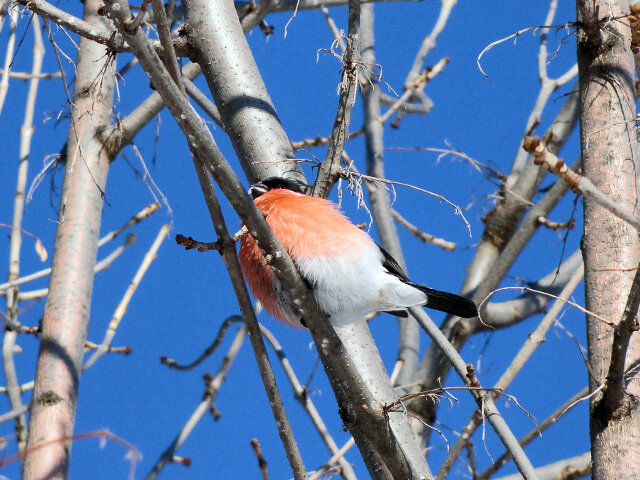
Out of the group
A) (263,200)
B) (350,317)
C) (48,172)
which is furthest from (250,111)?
(48,172)

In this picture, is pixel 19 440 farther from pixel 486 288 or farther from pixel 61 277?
pixel 486 288

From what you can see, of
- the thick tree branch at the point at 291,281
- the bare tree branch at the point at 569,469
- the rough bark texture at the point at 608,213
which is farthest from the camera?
the bare tree branch at the point at 569,469

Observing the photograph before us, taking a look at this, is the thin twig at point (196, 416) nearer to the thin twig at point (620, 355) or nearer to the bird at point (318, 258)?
the bird at point (318, 258)

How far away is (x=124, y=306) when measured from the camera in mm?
2510

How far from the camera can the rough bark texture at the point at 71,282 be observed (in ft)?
5.81

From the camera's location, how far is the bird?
191 centimetres

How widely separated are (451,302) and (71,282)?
1.07 metres

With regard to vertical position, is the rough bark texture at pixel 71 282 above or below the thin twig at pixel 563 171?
above

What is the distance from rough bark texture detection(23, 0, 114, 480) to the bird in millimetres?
456

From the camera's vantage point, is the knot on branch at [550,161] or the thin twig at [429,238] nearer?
the knot on branch at [550,161]

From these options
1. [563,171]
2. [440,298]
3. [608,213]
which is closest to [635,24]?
[608,213]

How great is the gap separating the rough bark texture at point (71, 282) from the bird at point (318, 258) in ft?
1.50

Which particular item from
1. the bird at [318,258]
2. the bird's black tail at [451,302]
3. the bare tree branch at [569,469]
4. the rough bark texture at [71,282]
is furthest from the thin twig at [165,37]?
the bare tree branch at [569,469]

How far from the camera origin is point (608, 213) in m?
1.75
